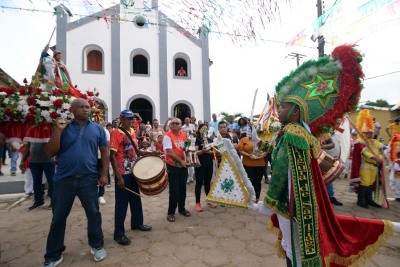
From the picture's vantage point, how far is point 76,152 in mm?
2729

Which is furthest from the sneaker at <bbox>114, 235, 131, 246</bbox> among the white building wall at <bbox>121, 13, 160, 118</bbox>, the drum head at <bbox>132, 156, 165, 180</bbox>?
the white building wall at <bbox>121, 13, 160, 118</bbox>

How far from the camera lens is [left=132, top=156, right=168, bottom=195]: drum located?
3.38 m

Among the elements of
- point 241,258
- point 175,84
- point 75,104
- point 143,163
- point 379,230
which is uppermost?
point 175,84

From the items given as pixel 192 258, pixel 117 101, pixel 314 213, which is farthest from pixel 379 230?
pixel 117 101

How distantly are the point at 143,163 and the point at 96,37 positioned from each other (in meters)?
13.6

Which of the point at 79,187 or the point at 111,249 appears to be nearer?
the point at 79,187

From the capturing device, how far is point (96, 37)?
14336mm

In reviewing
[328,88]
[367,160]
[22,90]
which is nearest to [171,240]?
[22,90]

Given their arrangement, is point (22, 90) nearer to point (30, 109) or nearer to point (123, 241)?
point (30, 109)

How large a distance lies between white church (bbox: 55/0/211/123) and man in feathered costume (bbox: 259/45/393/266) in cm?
1254

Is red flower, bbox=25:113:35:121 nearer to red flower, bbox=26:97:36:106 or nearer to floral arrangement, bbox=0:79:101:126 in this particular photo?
floral arrangement, bbox=0:79:101:126

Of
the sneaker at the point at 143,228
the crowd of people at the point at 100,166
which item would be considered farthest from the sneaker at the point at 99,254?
the sneaker at the point at 143,228

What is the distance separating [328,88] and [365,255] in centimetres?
143

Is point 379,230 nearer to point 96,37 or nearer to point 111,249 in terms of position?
point 111,249
